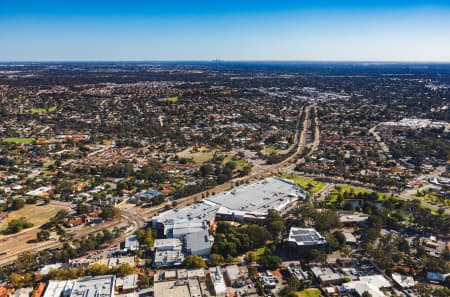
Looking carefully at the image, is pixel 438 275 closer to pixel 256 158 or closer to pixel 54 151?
pixel 256 158

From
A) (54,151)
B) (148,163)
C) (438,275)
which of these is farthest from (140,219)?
(54,151)

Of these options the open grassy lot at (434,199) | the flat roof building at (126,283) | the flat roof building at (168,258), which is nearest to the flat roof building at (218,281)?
the flat roof building at (168,258)

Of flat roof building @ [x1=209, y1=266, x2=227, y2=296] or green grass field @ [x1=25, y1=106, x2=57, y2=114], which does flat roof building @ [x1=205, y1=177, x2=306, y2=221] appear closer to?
flat roof building @ [x1=209, y1=266, x2=227, y2=296]

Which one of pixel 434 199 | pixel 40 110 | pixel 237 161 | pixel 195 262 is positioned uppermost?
pixel 40 110

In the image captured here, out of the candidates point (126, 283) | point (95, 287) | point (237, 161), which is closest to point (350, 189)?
point (237, 161)

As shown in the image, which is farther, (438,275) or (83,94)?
(83,94)

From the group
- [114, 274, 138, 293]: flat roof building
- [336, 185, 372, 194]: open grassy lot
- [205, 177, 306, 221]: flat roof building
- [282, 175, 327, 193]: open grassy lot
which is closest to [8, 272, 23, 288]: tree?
[114, 274, 138, 293]: flat roof building

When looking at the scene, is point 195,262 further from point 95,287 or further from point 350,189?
point 350,189
